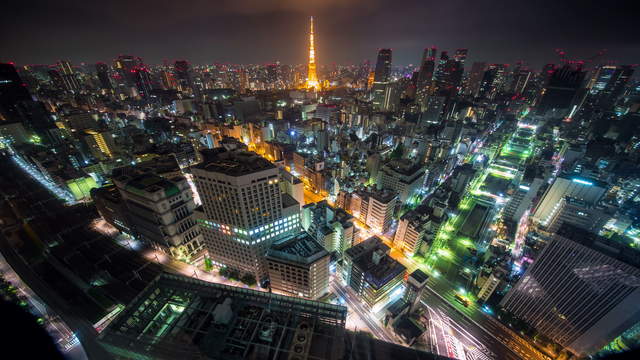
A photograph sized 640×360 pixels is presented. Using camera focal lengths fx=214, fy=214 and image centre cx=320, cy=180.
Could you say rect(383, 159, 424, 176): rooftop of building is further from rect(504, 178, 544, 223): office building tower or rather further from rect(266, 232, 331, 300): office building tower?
rect(266, 232, 331, 300): office building tower

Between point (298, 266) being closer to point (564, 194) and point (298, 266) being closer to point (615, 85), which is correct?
point (564, 194)

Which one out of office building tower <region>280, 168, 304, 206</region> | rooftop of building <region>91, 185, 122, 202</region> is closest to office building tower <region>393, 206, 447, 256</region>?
office building tower <region>280, 168, 304, 206</region>

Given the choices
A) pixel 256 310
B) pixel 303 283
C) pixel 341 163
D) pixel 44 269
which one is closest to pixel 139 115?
pixel 44 269

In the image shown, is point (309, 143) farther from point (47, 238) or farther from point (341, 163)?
point (47, 238)

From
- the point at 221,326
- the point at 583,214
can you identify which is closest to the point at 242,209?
the point at 221,326

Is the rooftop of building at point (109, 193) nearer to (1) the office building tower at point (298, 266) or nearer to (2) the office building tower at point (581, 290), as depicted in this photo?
(1) the office building tower at point (298, 266)

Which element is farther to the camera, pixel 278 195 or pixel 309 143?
pixel 309 143
